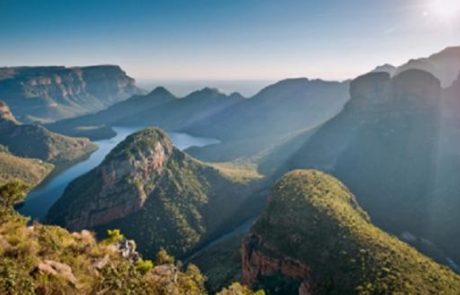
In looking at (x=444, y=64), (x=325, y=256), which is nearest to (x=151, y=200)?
(x=325, y=256)

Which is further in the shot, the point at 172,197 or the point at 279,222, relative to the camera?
the point at 172,197

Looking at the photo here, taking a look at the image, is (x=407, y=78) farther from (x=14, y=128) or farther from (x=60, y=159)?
(x=14, y=128)

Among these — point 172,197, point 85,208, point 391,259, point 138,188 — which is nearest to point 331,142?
point 172,197

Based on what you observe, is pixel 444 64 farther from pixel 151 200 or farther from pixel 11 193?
pixel 11 193

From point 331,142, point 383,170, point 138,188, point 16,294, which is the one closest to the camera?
point 16,294

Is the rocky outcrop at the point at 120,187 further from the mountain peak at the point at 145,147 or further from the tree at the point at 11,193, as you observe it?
the tree at the point at 11,193

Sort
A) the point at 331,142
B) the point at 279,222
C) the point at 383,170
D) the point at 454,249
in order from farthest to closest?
1. the point at 331,142
2. the point at 383,170
3. the point at 454,249
4. the point at 279,222
